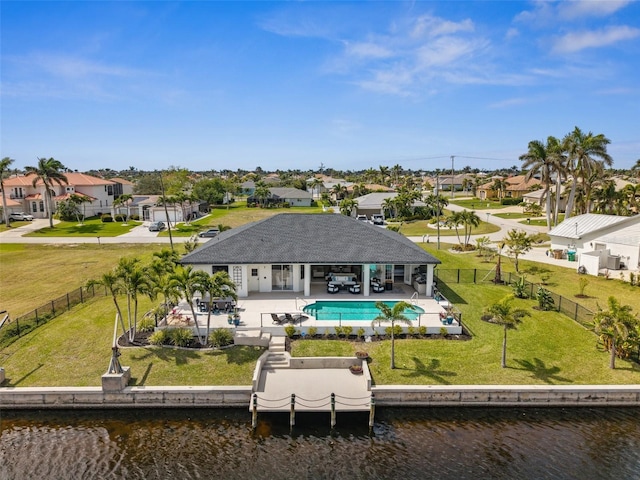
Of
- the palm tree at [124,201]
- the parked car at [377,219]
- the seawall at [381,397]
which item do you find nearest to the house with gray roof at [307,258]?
the seawall at [381,397]

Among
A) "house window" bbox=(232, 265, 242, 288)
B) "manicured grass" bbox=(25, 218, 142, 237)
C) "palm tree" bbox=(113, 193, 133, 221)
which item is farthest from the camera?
"palm tree" bbox=(113, 193, 133, 221)

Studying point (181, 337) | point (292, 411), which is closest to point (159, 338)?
point (181, 337)

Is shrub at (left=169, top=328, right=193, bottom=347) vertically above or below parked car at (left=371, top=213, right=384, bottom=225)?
below

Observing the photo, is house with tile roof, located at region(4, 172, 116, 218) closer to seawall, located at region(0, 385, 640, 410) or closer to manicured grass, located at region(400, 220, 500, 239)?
manicured grass, located at region(400, 220, 500, 239)

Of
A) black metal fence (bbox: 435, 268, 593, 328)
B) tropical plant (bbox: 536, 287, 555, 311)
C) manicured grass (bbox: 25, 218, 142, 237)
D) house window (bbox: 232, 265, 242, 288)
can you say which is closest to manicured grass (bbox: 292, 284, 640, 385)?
tropical plant (bbox: 536, 287, 555, 311)

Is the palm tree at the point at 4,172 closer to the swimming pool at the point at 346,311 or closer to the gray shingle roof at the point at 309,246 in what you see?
the gray shingle roof at the point at 309,246

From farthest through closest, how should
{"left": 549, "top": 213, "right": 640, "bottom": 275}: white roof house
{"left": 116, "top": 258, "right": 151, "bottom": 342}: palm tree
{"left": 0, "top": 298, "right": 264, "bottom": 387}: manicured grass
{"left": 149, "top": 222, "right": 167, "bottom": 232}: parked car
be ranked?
{"left": 149, "top": 222, "right": 167, "bottom": 232}: parked car → {"left": 549, "top": 213, "right": 640, "bottom": 275}: white roof house → {"left": 116, "top": 258, "right": 151, "bottom": 342}: palm tree → {"left": 0, "top": 298, "right": 264, "bottom": 387}: manicured grass
